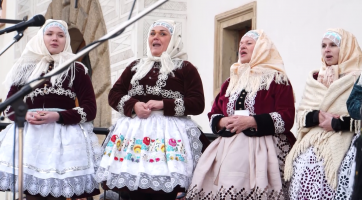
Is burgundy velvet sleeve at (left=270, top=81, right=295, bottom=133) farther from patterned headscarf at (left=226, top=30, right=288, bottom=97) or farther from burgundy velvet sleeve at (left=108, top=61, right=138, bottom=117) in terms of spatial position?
burgundy velvet sleeve at (left=108, top=61, right=138, bottom=117)

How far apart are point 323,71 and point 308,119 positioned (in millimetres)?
384

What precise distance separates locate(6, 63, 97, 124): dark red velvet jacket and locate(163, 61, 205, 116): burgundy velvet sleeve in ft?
2.30

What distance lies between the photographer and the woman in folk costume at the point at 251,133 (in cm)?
443

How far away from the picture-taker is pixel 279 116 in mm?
4586

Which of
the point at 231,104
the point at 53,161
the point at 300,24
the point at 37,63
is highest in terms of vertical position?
the point at 300,24

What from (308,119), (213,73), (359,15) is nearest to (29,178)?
(308,119)

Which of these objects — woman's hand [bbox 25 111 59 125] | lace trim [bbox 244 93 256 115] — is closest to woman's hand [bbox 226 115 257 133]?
lace trim [bbox 244 93 256 115]

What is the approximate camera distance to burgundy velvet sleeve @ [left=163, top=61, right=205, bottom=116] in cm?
486

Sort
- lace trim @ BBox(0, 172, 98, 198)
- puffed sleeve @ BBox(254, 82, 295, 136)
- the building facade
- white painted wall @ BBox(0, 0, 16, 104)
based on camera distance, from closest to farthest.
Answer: puffed sleeve @ BBox(254, 82, 295, 136), lace trim @ BBox(0, 172, 98, 198), the building facade, white painted wall @ BBox(0, 0, 16, 104)

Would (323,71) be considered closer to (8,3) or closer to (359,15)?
(359,15)

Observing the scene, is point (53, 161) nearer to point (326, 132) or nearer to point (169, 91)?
point (169, 91)

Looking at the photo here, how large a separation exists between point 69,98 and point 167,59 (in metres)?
0.85

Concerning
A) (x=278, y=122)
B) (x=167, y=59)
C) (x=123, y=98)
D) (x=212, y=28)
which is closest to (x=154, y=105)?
(x=123, y=98)

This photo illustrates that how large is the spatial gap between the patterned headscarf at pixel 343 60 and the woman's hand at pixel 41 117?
6.63 feet
